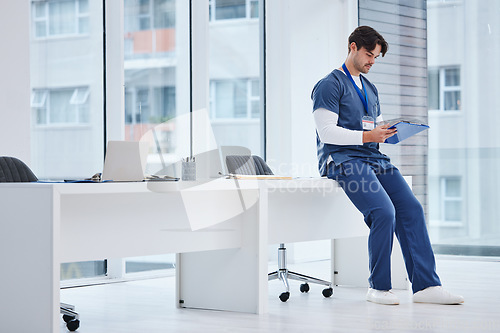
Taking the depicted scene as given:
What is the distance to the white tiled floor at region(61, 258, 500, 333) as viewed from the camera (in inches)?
123

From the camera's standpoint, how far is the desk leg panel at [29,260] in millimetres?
2629

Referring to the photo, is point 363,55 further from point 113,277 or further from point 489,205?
point 489,205

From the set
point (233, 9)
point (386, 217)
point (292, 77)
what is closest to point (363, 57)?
point (386, 217)

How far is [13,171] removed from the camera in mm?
3307

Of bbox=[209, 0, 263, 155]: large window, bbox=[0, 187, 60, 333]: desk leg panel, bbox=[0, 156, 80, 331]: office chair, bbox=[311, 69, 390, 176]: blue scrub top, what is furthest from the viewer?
bbox=[209, 0, 263, 155]: large window

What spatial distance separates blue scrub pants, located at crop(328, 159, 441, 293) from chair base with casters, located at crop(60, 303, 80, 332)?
149cm

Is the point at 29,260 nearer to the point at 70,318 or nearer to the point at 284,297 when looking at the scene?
the point at 70,318

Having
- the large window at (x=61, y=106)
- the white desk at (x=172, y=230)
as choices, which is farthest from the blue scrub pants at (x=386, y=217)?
the large window at (x=61, y=106)

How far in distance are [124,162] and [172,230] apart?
40 centimetres

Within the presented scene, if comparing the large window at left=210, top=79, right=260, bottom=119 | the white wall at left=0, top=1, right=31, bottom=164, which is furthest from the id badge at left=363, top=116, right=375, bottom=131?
the large window at left=210, top=79, right=260, bottom=119

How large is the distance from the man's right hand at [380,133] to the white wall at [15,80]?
205 centimetres

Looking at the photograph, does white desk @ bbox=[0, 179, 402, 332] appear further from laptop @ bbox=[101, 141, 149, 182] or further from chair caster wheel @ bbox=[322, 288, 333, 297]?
chair caster wheel @ bbox=[322, 288, 333, 297]

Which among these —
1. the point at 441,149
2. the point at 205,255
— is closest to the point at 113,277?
the point at 205,255

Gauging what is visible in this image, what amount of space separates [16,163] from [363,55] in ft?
6.05
